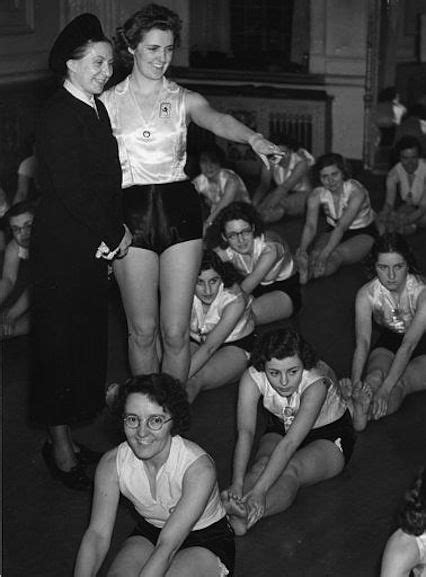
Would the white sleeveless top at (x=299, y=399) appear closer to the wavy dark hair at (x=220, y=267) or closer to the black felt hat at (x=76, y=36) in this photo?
the wavy dark hair at (x=220, y=267)

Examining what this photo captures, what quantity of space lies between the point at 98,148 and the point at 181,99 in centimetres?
32

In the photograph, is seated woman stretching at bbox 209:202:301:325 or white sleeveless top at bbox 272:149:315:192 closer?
seated woman stretching at bbox 209:202:301:325

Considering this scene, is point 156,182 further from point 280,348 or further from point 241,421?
point 241,421

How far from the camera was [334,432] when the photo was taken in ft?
11.8

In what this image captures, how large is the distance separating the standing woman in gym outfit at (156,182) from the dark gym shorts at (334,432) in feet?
1.55

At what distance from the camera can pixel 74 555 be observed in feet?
10.3

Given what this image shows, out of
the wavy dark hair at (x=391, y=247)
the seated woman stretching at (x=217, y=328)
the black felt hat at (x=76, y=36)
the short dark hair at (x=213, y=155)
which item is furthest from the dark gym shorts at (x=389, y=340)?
the short dark hair at (x=213, y=155)

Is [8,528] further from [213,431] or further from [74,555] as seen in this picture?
[213,431]

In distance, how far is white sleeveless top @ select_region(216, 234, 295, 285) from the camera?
5.00 meters

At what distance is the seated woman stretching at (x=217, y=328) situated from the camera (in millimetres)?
4262

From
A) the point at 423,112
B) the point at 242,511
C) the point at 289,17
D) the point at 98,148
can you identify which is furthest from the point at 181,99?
the point at 423,112

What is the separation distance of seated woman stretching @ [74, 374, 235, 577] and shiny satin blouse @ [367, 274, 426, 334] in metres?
1.54

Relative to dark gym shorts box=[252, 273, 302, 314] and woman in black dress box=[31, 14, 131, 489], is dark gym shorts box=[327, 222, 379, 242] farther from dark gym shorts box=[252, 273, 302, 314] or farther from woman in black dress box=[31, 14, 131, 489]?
woman in black dress box=[31, 14, 131, 489]

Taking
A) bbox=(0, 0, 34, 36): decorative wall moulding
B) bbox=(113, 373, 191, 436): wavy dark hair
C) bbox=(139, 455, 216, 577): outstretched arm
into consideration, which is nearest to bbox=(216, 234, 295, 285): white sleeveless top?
bbox=(113, 373, 191, 436): wavy dark hair
